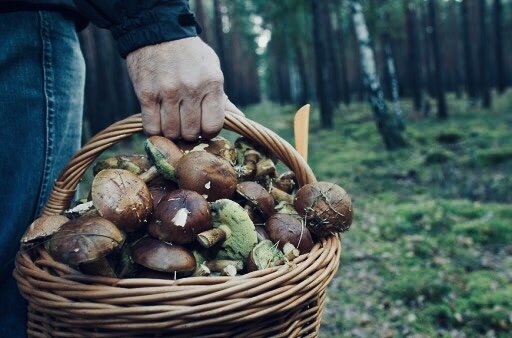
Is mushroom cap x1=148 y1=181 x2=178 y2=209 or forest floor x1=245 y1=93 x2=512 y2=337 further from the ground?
mushroom cap x1=148 y1=181 x2=178 y2=209

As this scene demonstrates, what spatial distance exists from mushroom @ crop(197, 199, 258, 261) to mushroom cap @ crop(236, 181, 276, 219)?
12 centimetres

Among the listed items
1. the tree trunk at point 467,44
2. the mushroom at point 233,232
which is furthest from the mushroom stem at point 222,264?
the tree trunk at point 467,44

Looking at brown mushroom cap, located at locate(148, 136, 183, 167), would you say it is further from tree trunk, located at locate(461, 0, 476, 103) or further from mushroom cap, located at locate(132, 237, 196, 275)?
tree trunk, located at locate(461, 0, 476, 103)

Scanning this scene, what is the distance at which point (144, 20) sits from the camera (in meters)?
1.55

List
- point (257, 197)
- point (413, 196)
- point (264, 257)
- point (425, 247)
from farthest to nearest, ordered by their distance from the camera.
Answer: point (413, 196) → point (425, 247) → point (257, 197) → point (264, 257)

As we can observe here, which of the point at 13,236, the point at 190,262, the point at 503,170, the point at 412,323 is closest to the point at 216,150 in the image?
the point at 190,262

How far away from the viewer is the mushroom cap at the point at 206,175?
1581 millimetres

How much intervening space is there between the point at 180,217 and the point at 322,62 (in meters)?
15.9

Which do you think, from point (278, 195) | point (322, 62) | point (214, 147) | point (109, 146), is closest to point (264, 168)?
point (278, 195)

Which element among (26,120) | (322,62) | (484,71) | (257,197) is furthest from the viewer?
(484,71)

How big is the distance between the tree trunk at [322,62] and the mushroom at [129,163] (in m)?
14.4

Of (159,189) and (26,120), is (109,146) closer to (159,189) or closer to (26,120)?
(159,189)

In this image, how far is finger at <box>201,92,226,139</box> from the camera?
63.4 inches

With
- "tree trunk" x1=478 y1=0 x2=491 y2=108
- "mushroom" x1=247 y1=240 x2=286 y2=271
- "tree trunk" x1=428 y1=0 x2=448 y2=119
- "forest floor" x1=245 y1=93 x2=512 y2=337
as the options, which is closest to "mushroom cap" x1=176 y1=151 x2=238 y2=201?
"mushroom" x1=247 y1=240 x2=286 y2=271
